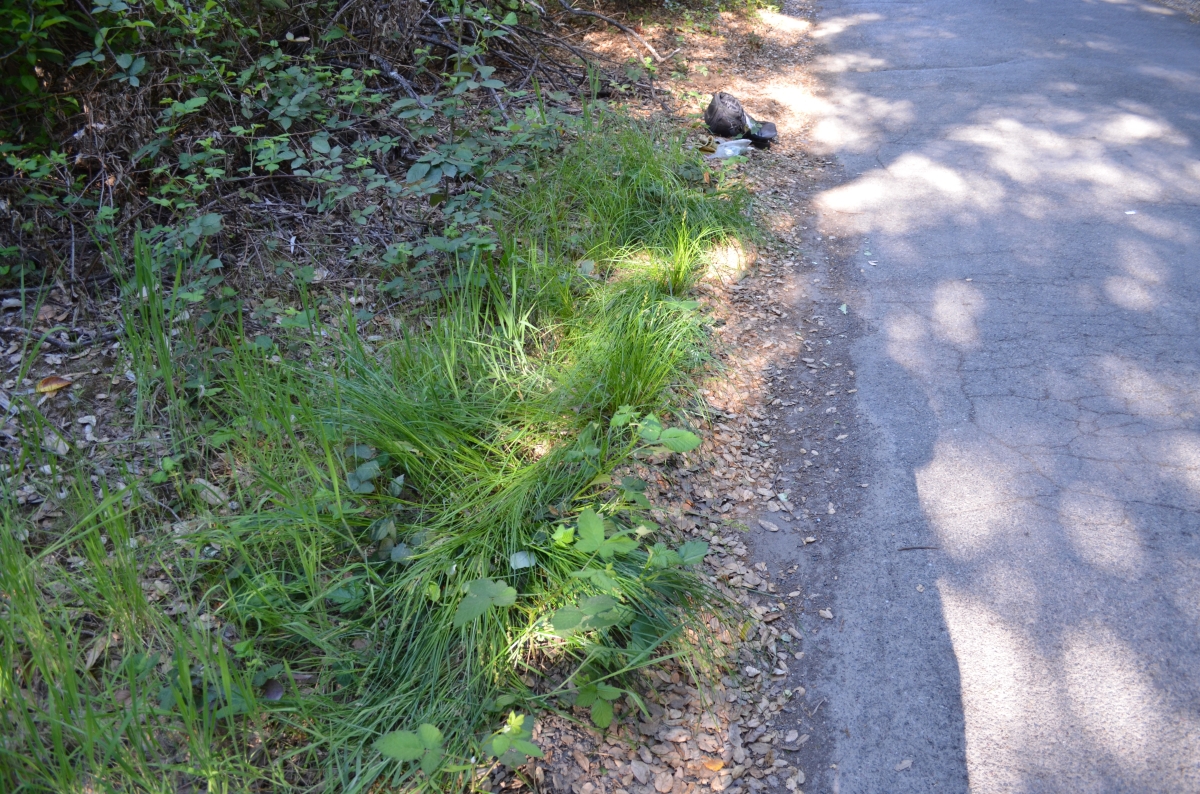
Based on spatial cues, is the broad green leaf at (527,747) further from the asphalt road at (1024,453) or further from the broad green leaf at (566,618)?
the asphalt road at (1024,453)

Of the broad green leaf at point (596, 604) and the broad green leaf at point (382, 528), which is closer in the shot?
the broad green leaf at point (596, 604)

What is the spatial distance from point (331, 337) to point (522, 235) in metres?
1.37

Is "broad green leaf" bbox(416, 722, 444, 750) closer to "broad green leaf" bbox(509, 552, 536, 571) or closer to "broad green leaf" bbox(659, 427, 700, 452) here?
"broad green leaf" bbox(509, 552, 536, 571)

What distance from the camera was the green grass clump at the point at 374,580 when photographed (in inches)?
85.7

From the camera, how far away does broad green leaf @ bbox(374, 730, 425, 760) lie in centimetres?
200

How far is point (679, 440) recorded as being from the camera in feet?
9.20

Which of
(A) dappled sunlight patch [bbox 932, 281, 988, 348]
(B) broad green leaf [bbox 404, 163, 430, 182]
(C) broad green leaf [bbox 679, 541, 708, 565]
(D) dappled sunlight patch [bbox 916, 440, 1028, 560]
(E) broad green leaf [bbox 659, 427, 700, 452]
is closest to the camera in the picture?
(C) broad green leaf [bbox 679, 541, 708, 565]

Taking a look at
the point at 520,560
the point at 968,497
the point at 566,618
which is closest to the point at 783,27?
the point at 968,497

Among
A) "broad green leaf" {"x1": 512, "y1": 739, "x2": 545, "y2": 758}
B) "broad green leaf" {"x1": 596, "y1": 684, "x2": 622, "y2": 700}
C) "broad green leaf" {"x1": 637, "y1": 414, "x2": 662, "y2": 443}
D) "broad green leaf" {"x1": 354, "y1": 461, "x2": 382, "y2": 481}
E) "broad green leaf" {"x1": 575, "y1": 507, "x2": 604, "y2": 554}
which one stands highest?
"broad green leaf" {"x1": 637, "y1": 414, "x2": 662, "y2": 443}

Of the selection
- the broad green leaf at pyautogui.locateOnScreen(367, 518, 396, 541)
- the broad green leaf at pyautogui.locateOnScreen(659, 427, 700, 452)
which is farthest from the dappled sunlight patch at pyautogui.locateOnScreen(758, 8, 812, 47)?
the broad green leaf at pyautogui.locateOnScreen(367, 518, 396, 541)

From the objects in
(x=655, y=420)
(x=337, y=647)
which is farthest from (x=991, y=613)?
(x=337, y=647)

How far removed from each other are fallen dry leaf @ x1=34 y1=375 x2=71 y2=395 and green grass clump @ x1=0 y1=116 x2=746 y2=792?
391 millimetres

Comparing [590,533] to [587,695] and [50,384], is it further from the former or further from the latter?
[50,384]

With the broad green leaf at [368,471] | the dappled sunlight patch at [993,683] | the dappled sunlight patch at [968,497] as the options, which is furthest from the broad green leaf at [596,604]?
the dappled sunlight patch at [968,497]
